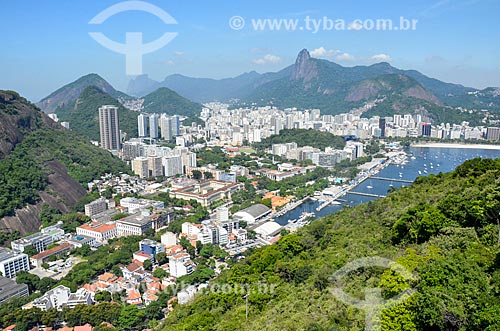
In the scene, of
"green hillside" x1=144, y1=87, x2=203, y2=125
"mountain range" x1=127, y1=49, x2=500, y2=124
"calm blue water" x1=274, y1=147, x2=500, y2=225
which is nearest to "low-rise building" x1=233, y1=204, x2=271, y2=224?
"calm blue water" x1=274, y1=147, x2=500, y2=225

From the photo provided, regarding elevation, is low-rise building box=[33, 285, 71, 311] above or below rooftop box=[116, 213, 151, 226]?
below

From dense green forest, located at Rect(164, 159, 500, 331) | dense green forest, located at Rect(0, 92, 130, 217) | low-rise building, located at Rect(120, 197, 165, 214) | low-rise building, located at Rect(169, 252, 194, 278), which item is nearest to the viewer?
dense green forest, located at Rect(164, 159, 500, 331)

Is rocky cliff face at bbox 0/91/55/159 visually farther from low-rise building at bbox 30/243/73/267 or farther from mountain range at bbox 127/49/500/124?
mountain range at bbox 127/49/500/124

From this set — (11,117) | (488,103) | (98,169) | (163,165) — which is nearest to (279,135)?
(163,165)

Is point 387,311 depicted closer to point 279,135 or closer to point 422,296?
point 422,296

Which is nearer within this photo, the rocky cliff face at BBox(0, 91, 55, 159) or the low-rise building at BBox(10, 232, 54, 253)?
the low-rise building at BBox(10, 232, 54, 253)

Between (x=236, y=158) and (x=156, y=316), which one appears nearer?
(x=156, y=316)
